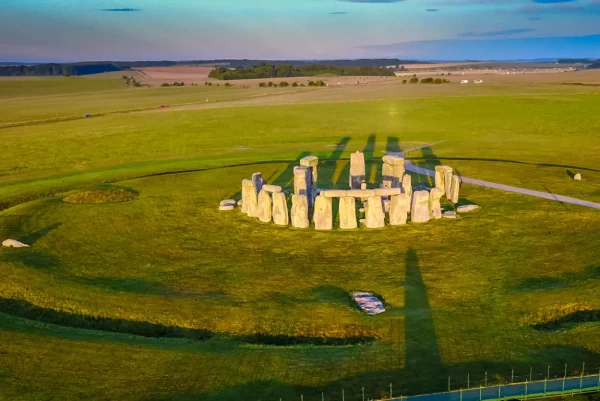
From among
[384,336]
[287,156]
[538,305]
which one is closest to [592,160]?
[287,156]

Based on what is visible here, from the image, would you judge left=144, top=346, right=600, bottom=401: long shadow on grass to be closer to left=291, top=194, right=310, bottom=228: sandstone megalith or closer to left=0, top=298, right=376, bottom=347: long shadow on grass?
left=0, top=298, right=376, bottom=347: long shadow on grass

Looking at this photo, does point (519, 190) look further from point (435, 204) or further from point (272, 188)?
point (272, 188)

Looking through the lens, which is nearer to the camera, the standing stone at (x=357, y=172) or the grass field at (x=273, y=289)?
the grass field at (x=273, y=289)

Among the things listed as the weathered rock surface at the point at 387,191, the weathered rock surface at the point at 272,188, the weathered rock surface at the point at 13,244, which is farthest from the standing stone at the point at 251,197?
the weathered rock surface at the point at 13,244

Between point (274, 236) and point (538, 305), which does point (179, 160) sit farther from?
point (538, 305)

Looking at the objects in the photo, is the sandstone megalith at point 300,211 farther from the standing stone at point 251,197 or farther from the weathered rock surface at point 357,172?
the weathered rock surface at point 357,172

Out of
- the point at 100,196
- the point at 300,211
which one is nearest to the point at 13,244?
the point at 100,196
